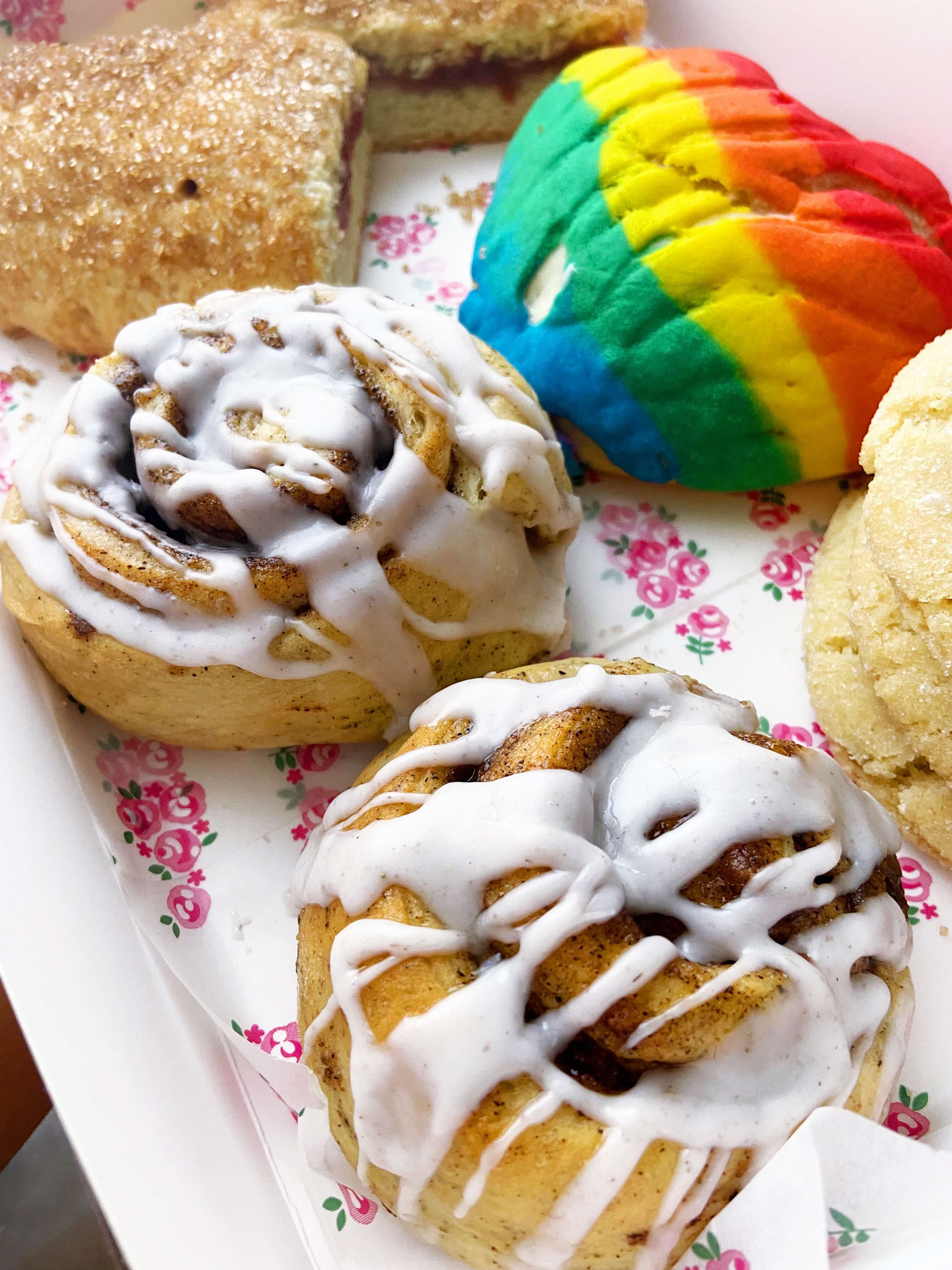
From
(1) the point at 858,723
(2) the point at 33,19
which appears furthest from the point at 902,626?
(2) the point at 33,19

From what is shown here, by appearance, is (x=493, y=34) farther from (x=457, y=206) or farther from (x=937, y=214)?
(x=937, y=214)

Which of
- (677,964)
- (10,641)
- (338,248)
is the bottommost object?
(10,641)

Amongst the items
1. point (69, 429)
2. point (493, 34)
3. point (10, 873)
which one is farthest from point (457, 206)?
point (10, 873)

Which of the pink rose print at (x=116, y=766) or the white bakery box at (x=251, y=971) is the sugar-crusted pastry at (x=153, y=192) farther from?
the pink rose print at (x=116, y=766)

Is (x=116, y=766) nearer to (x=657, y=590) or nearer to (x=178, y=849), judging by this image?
(x=178, y=849)

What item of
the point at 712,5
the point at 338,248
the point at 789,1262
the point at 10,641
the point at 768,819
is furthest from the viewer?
the point at 712,5

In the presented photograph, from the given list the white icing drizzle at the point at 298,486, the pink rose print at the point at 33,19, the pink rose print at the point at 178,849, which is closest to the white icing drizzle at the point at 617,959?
the white icing drizzle at the point at 298,486

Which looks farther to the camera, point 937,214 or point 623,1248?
Answer: point 937,214
